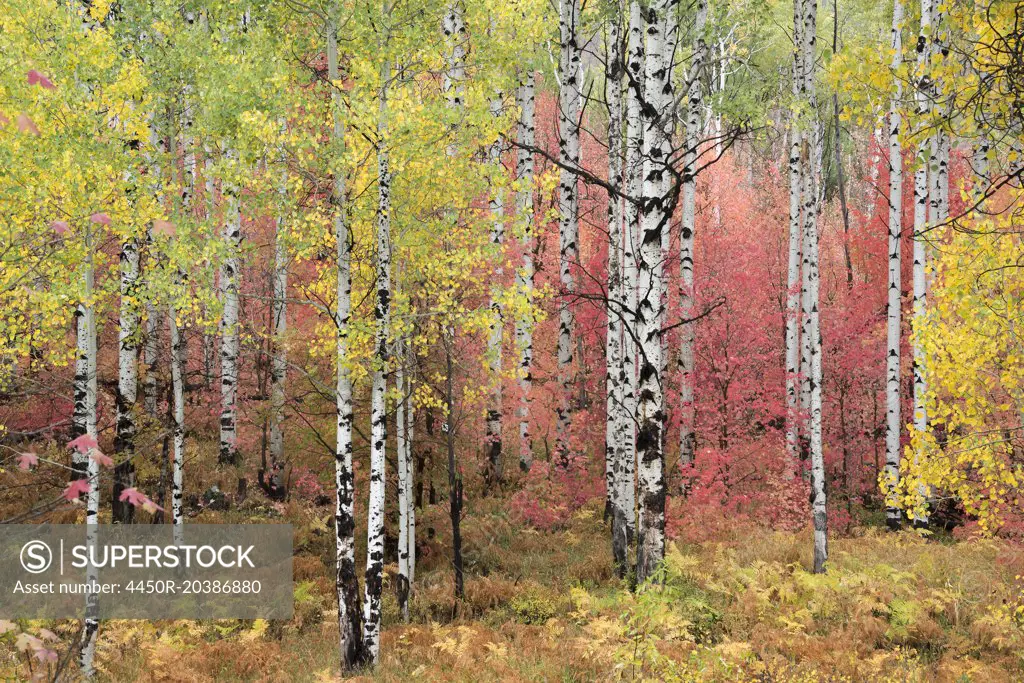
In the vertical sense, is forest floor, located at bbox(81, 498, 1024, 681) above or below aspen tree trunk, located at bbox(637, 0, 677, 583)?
below

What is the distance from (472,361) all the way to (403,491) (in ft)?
13.6

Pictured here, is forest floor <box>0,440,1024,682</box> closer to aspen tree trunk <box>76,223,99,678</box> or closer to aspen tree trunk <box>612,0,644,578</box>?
aspen tree trunk <box>76,223,99,678</box>

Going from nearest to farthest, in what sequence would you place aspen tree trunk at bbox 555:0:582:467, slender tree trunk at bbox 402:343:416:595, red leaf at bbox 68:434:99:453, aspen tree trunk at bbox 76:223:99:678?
red leaf at bbox 68:434:99:453
aspen tree trunk at bbox 76:223:99:678
slender tree trunk at bbox 402:343:416:595
aspen tree trunk at bbox 555:0:582:467

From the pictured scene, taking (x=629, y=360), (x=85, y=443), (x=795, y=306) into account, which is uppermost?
(x=795, y=306)

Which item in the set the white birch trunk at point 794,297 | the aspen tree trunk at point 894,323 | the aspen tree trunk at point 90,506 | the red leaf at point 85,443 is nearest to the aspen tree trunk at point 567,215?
the white birch trunk at point 794,297

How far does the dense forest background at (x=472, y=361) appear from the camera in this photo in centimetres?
788

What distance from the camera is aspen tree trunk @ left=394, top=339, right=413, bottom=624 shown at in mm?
10867

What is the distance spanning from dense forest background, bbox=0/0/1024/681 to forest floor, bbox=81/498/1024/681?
69 millimetres

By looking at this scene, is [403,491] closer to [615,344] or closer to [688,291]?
[615,344]

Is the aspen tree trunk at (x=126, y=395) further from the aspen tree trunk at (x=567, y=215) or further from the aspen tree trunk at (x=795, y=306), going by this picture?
the aspen tree trunk at (x=795, y=306)

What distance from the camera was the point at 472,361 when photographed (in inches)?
595

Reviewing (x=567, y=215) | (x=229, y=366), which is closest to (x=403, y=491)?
(x=229, y=366)

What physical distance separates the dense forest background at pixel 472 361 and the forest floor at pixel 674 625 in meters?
0.07

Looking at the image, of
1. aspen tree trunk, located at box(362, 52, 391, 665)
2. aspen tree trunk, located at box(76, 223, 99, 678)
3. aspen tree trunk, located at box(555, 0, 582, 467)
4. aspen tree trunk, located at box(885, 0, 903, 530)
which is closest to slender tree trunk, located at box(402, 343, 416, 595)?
aspen tree trunk, located at box(362, 52, 391, 665)
